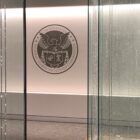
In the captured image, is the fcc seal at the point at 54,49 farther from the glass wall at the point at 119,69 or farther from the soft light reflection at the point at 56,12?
the glass wall at the point at 119,69

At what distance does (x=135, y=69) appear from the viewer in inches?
84.3

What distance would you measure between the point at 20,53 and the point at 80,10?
432cm

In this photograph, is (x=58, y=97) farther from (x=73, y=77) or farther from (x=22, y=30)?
(x=22, y=30)

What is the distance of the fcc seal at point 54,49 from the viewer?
21.1 feet

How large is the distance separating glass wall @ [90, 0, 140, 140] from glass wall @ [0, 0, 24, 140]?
0.54 m

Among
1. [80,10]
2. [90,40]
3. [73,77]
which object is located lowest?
[73,77]

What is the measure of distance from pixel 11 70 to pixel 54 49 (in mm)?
4401

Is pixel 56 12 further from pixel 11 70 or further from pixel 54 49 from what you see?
pixel 11 70

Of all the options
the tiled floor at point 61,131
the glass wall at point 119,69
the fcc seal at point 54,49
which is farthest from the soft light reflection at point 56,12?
the glass wall at point 119,69

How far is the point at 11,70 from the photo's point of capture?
2139 mm

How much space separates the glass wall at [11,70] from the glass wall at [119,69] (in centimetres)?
54

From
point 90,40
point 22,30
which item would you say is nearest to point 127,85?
point 90,40

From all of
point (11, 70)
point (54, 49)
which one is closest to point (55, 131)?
point (54, 49)

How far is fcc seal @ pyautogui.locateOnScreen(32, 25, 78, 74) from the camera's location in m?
6.42
